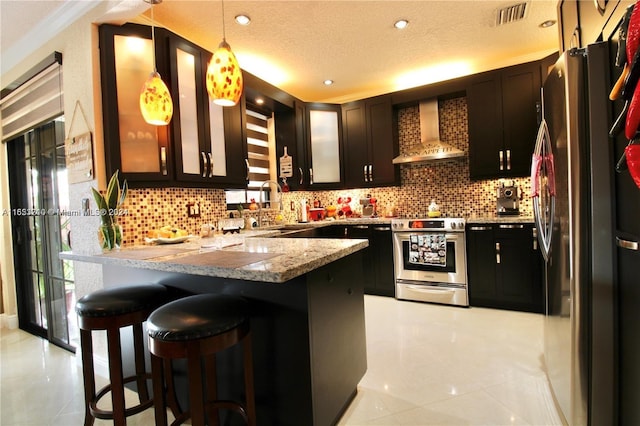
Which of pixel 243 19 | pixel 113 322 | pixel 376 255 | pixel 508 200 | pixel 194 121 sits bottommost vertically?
pixel 376 255

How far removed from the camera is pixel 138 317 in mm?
1522

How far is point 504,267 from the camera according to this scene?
3072mm

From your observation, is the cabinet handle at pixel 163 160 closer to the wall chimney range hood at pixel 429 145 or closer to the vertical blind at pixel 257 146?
the vertical blind at pixel 257 146

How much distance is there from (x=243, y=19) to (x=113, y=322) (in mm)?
2446

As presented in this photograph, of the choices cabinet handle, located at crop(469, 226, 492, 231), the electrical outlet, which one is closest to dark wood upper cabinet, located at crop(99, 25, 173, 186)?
the electrical outlet

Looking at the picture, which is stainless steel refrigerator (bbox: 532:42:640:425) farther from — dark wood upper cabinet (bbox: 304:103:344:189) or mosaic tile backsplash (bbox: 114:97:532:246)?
dark wood upper cabinet (bbox: 304:103:344:189)

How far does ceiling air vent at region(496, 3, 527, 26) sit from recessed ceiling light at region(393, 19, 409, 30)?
0.79 meters

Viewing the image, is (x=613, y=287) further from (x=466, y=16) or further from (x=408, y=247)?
(x=466, y=16)

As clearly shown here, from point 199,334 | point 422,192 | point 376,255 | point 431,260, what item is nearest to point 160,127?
point 199,334

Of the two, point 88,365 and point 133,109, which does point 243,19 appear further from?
point 88,365

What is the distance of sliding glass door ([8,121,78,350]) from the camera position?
2.73 metres

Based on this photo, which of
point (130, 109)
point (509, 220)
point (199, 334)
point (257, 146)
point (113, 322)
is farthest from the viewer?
point (257, 146)

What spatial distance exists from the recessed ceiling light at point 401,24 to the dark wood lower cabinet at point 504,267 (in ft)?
6.88

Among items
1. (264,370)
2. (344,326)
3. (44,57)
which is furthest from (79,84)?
(344,326)
